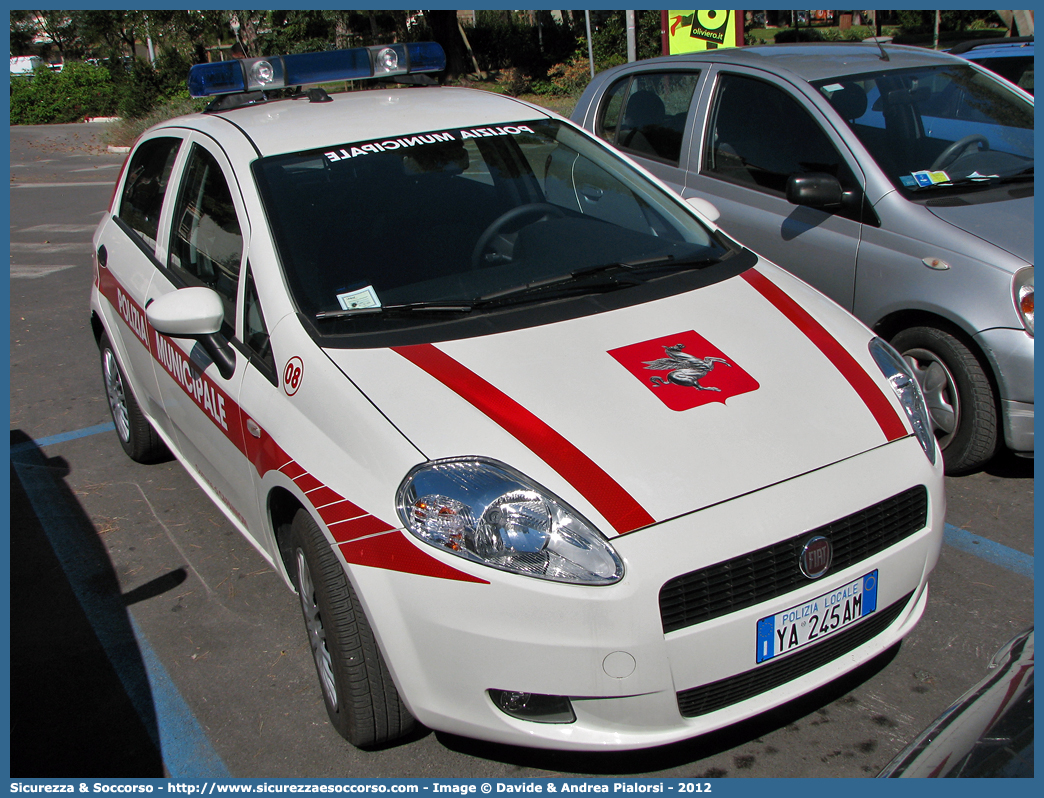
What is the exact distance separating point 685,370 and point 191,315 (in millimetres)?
1542

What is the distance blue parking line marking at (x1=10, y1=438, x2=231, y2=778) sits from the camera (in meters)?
2.68

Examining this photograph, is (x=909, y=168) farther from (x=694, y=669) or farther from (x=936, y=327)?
(x=694, y=669)

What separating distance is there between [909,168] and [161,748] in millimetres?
3921

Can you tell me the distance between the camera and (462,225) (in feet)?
10.5

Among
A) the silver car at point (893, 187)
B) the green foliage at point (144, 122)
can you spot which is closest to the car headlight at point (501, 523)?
the silver car at point (893, 187)

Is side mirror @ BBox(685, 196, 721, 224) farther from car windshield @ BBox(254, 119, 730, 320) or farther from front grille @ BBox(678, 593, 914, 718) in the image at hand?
front grille @ BBox(678, 593, 914, 718)

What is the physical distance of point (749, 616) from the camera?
7.10ft

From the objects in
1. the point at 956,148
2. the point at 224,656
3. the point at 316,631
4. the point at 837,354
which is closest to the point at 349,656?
the point at 316,631

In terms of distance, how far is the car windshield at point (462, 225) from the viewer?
9.52ft

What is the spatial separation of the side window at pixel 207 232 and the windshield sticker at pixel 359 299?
1.47ft

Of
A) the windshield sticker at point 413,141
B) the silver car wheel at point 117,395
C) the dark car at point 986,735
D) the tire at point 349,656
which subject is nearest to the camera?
the dark car at point 986,735

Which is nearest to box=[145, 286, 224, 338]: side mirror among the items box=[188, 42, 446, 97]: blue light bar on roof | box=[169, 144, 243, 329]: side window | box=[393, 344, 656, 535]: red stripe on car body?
box=[169, 144, 243, 329]: side window

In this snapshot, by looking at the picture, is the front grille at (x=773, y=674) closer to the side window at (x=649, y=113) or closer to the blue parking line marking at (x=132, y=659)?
the blue parking line marking at (x=132, y=659)

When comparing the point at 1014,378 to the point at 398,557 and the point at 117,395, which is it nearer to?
the point at 398,557
